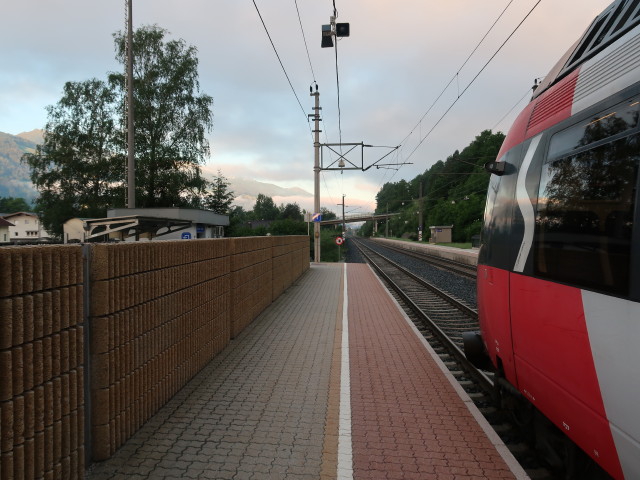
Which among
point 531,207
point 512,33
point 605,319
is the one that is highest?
point 512,33

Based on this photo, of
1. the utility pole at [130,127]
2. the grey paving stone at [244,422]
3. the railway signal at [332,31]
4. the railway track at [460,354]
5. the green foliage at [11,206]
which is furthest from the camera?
the green foliage at [11,206]

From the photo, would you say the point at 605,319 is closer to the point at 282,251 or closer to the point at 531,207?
the point at 531,207

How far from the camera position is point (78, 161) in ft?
93.4

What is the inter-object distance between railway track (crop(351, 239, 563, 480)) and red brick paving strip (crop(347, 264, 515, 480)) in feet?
1.17

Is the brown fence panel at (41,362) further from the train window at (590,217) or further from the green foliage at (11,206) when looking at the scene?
the green foliage at (11,206)

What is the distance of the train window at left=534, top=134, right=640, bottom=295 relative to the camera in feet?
7.31

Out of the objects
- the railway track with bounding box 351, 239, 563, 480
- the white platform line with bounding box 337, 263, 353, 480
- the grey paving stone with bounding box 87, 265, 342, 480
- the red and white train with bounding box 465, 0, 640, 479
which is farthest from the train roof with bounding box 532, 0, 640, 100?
the grey paving stone with bounding box 87, 265, 342, 480

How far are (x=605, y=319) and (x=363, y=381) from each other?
3672 mm

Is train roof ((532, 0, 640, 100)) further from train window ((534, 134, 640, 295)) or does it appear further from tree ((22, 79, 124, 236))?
tree ((22, 79, 124, 236))

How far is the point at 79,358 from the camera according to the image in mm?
2994

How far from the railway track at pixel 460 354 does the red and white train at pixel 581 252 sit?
29 centimetres

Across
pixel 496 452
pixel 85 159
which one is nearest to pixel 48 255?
pixel 496 452

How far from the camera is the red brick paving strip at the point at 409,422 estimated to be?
3439 mm

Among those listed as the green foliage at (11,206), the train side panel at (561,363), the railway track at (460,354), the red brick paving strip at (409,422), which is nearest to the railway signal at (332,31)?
the railway track at (460,354)
